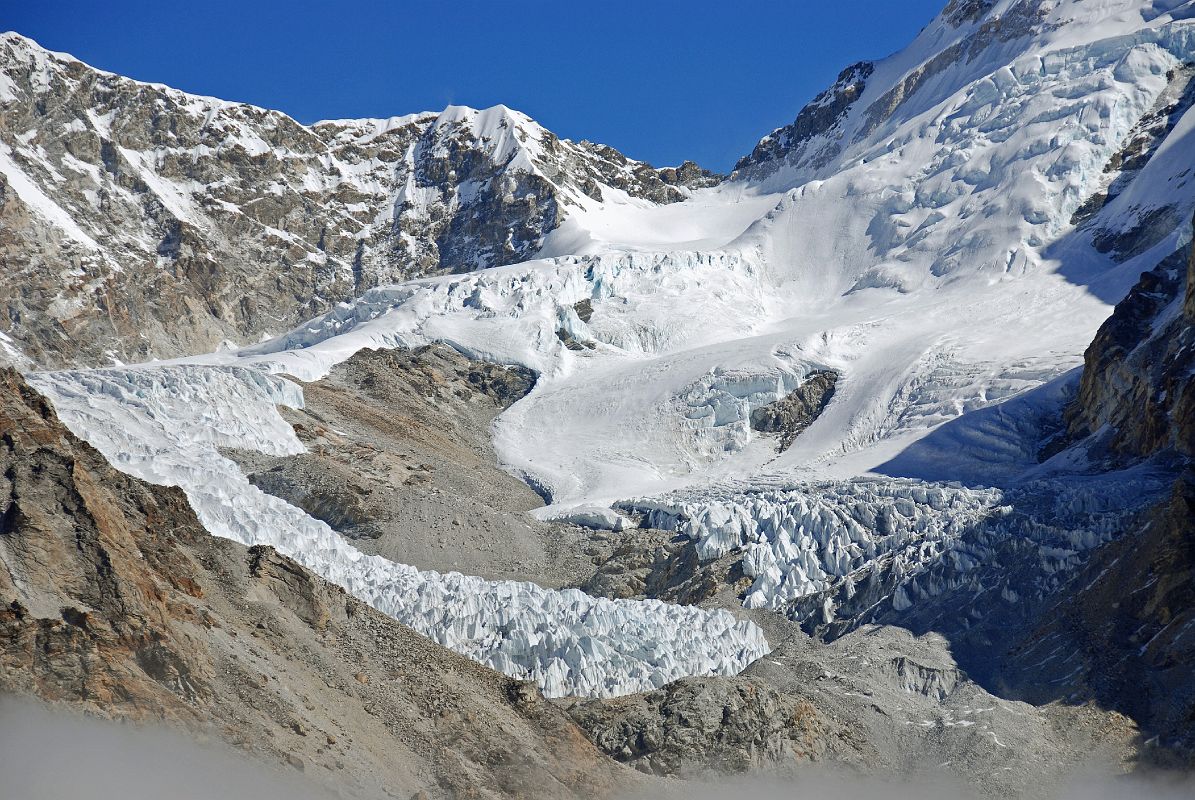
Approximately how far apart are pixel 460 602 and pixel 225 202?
323ft

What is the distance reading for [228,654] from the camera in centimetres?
2691

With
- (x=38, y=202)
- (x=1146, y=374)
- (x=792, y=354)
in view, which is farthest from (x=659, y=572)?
(x=38, y=202)

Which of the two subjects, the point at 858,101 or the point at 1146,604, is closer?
the point at 1146,604

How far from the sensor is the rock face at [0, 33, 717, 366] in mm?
108875

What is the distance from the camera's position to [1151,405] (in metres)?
48.0

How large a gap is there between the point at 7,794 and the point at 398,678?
37.1 ft

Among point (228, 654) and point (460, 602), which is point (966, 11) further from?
point (228, 654)

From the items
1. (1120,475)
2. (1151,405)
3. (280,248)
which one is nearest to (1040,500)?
(1120,475)

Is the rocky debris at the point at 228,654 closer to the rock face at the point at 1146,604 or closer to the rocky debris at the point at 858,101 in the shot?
the rock face at the point at 1146,604

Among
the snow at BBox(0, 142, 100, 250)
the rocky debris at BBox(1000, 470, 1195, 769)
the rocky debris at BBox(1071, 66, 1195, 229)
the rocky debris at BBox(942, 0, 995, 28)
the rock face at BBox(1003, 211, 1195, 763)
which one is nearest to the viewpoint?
the rocky debris at BBox(1000, 470, 1195, 769)

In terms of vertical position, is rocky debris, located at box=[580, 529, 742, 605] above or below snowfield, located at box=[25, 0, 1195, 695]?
below

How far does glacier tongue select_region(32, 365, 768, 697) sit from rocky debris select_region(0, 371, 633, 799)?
5.17 metres

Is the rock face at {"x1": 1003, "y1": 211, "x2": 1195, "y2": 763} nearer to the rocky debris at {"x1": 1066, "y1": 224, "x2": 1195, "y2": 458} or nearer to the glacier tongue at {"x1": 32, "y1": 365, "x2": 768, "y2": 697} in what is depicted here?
the rocky debris at {"x1": 1066, "y1": 224, "x2": 1195, "y2": 458}

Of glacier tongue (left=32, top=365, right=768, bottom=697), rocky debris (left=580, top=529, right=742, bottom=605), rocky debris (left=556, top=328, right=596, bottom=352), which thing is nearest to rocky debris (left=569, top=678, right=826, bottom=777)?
glacier tongue (left=32, top=365, right=768, bottom=697)
